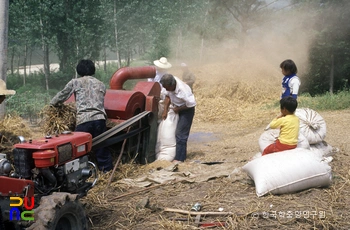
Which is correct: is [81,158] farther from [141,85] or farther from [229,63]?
[229,63]

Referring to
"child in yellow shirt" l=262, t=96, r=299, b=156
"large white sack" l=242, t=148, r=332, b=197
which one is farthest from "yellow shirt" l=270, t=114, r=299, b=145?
"large white sack" l=242, t=148, r=332, b=197

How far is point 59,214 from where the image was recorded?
3074 mm

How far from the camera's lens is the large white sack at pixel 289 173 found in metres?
4.35

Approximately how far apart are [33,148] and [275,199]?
2494 millimetres

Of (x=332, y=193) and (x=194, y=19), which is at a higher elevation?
(x=194, y=19)

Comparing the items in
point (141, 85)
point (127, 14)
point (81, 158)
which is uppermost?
point (127, 14)

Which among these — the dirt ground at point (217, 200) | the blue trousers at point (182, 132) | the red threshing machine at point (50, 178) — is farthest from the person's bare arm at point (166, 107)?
the red threshing machine at point (50, 178)

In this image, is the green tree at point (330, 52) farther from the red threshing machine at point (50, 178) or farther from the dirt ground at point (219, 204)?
the red threshing machine at point (50, 178)

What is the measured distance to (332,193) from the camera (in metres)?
4.41

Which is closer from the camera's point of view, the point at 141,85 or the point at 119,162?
the point at 119,162

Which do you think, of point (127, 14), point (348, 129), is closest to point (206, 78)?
point (127, 14)

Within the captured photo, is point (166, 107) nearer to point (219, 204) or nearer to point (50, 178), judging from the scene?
point (219, 204)

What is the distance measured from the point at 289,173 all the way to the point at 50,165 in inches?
97.9

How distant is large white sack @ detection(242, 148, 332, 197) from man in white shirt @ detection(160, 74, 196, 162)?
80.3 inches
